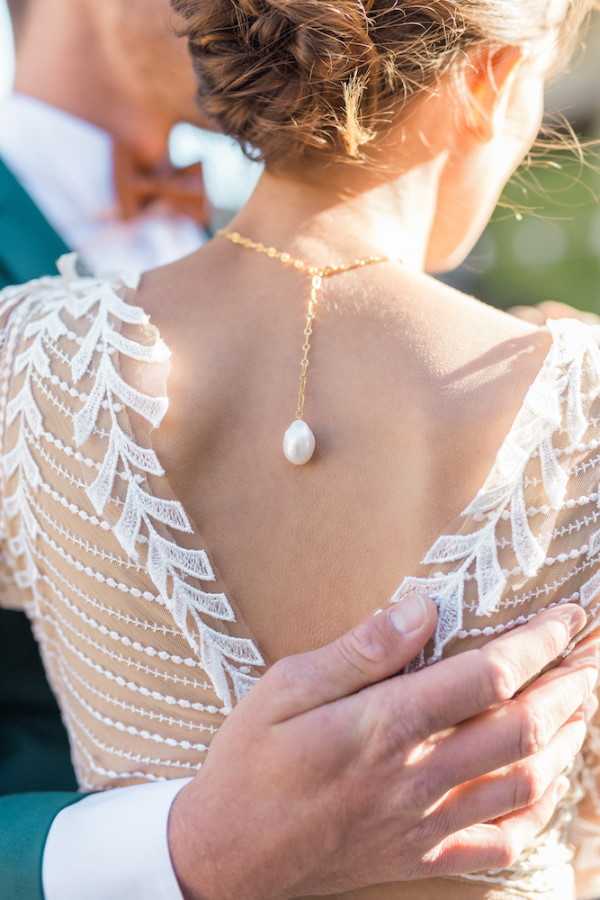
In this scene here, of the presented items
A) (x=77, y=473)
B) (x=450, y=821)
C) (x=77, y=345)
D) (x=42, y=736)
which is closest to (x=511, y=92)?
(x=77, y=345)

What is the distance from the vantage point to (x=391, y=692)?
3.97ft

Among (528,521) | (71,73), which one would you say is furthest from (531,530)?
(71,73)

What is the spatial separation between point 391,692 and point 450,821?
0.20 metres

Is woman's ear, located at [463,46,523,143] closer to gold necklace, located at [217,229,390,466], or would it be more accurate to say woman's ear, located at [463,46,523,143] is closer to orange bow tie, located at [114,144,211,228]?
gold necklace, located at [217,229,390,466]

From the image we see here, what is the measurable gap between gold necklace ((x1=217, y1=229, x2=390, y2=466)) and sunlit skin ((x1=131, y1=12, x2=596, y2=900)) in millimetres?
14

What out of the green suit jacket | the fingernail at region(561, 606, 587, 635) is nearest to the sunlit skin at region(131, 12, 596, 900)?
the fingernail at region(561, 606, 587, 635)

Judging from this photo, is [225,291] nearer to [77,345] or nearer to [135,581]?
[77,345]

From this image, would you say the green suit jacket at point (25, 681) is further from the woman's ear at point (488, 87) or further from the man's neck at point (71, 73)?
the woman's ear at point (488, 87)

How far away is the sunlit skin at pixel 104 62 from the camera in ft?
9.73

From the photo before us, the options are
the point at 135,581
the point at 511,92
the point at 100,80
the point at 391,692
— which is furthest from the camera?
the point at 100,80

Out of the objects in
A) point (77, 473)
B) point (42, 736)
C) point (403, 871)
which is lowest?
point (42, 736)

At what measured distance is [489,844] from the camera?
1.31 meters

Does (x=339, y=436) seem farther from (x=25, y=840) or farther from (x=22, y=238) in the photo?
(x=22, y=238)

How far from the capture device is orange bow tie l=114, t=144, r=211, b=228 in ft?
10.7
